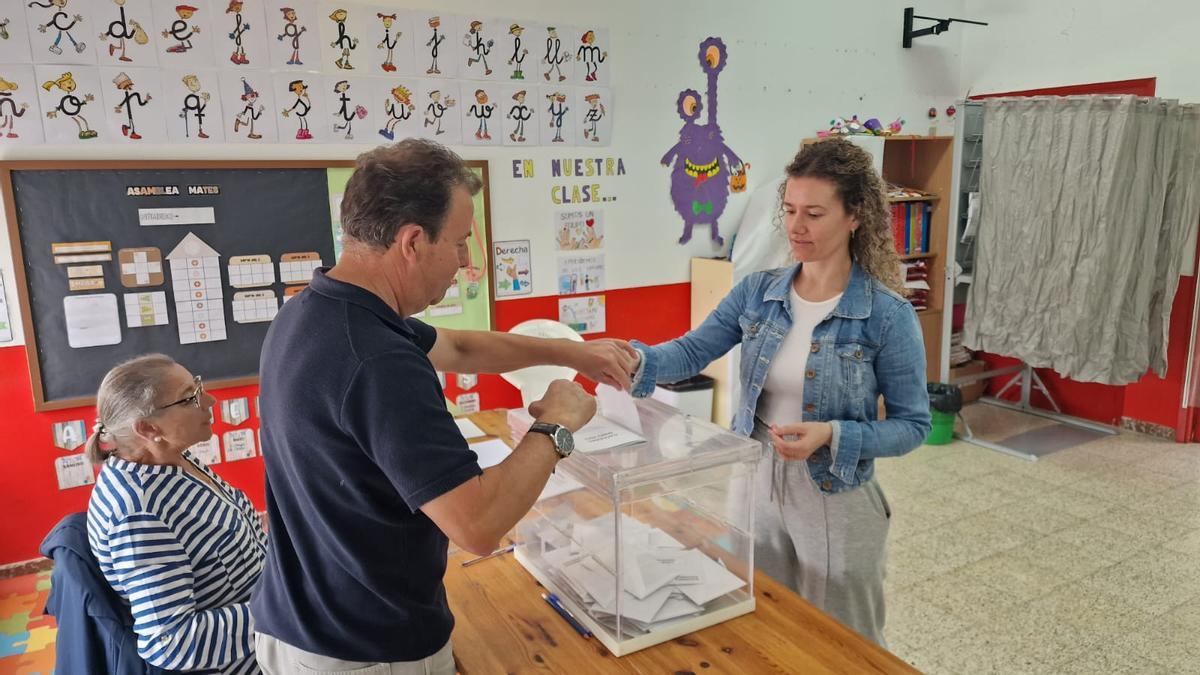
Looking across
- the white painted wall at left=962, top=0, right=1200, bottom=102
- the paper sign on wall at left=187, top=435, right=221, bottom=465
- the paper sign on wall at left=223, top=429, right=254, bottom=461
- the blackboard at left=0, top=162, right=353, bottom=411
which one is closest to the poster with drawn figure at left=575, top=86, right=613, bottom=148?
the blackboard at left=0, top=162, right=353, bottom=411

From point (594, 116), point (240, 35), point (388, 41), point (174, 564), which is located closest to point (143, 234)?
point (240, 35)

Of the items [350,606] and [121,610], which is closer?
[350,606]

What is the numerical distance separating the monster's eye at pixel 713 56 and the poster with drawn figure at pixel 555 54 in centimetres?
81

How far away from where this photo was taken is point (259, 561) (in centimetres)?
170

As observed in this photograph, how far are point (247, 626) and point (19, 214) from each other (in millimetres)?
2059

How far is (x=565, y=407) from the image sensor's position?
121 cm

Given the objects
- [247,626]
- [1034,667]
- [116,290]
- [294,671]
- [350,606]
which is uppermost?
[116,290]

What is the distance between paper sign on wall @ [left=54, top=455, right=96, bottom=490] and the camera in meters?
2.91

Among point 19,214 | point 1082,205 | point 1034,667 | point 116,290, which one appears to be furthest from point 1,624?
point 1082,205

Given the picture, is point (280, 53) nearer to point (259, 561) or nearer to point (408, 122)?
point (408, 122)

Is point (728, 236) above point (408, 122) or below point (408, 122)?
below

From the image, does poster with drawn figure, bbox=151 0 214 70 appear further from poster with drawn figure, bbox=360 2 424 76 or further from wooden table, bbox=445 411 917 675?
wooden table, bbox=445 411 917 675

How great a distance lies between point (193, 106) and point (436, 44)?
1.01m

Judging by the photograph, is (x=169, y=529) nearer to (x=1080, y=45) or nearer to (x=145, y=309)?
(x=145, y=309)
